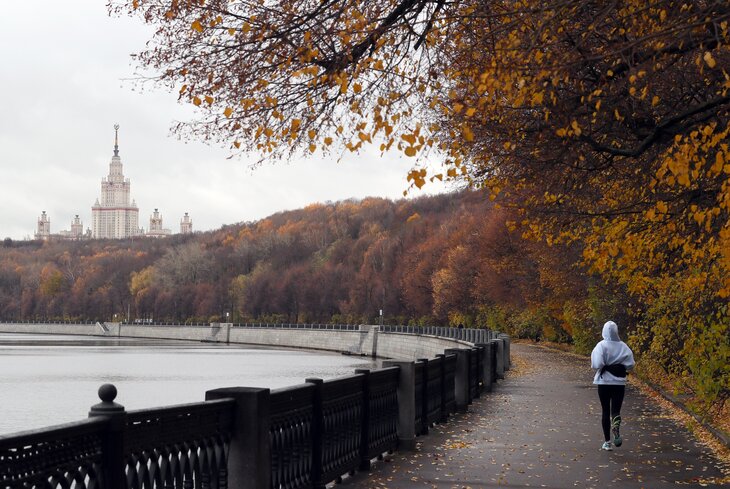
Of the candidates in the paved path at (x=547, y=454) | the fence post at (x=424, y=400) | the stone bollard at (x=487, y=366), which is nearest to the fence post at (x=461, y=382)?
the paved path at (x=547, y=454)

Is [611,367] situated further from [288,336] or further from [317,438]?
[288,336]

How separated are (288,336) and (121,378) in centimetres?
6150

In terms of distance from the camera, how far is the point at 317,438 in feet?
34.3

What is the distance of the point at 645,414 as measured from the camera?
63.1 feet

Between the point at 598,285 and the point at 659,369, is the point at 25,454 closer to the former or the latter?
the point at 659,369

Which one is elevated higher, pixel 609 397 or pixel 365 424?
pixel 609 397

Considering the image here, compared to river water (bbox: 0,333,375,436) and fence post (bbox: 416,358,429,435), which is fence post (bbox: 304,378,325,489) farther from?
river water (bbox: 0,333,375,436)

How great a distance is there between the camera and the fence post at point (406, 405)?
13.9 metres

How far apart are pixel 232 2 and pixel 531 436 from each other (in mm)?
7903

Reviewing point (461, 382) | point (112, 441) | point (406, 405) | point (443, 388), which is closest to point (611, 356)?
point (406, 405)

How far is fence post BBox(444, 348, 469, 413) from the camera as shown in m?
19.6

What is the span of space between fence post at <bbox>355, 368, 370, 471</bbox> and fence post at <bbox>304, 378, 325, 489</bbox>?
5.47 feet

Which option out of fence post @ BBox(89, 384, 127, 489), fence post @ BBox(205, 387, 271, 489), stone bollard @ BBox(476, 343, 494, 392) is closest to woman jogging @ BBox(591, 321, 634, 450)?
fence post @ BBox(205, 387, 271, 489)

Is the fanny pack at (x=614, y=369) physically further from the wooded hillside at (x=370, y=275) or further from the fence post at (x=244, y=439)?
the wooded hillside at (x=370, y=275)
